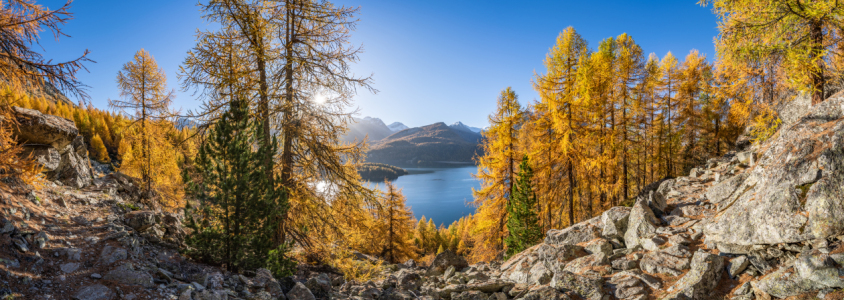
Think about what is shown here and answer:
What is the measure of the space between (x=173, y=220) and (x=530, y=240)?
39.6 feet

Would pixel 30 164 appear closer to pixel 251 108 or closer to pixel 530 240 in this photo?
pixel 251 108

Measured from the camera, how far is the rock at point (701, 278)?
5.41 m

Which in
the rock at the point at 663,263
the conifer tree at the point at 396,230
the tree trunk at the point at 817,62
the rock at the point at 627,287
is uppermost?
the tree trunk at the point at 817,62

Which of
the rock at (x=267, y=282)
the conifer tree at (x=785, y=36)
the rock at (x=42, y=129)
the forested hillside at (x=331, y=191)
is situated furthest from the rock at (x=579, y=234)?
the rock at (x=42, y=129)

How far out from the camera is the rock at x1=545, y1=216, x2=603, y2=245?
31.0ft

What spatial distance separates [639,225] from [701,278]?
2.77 metres

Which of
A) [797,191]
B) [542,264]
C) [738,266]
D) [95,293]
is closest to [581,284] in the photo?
[542,264]

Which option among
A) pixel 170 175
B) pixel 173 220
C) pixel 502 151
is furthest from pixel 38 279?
pixel 170 175

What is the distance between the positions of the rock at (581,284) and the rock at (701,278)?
1.25m

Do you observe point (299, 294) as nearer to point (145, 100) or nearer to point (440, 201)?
point (145, 100)

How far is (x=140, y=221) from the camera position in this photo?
243 inches

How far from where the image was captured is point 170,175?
55.3 feet

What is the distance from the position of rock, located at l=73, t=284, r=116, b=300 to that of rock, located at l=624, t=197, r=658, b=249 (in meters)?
10.5

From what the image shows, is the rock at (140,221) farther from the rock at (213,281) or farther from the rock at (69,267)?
the rock at (213,281)
